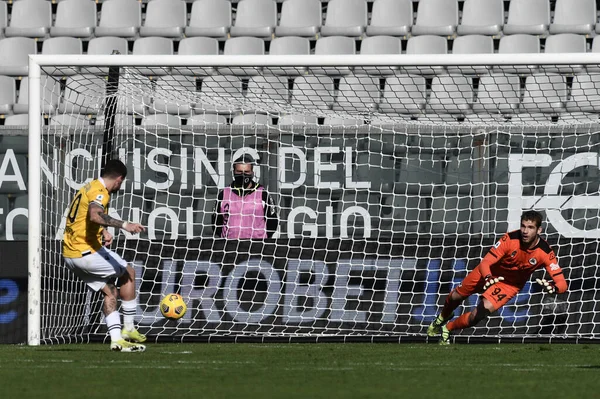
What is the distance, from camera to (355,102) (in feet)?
36.9

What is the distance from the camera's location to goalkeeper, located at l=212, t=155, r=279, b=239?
980 cm

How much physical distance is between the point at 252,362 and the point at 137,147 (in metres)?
3.79

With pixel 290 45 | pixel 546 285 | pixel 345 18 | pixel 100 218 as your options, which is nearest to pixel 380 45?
pixel 345 18

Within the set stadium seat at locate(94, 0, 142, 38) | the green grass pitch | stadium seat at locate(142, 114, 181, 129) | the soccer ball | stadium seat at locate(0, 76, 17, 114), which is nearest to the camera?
the green grass pitch

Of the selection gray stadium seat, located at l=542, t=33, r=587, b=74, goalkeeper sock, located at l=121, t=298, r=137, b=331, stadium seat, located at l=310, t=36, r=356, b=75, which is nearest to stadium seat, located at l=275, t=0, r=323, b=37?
stadium seat, located at l=310, t=36, r=356, b=75

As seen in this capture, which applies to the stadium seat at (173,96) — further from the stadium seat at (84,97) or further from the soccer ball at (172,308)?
the soccer ball at (172,308)

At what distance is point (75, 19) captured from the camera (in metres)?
13.5

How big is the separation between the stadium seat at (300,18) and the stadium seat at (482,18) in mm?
1702

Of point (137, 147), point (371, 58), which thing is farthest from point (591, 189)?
point (137, 147)

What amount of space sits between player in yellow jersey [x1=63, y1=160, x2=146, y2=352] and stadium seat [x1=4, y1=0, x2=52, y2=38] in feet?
20.0

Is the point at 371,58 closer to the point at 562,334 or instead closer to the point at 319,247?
the point at 319,247

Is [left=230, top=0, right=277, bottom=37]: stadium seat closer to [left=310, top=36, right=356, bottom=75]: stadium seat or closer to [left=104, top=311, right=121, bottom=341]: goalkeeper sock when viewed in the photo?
[left=310, top=36, right=356, bottom=75]: stadium seat

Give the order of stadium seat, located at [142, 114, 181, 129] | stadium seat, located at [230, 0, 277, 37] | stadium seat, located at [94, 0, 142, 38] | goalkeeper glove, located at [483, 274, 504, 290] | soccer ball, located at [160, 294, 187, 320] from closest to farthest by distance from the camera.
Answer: soccer ball, located at [160, 294, 187, 320] → goalkeeper glove, located at [483, 274, 504, 290] → stadium seat, located at [142, 114, 181, 129] → stadium seat, located at [230, 0, 277, 37] → stadium seat, located at [94, 0, 142, 38]

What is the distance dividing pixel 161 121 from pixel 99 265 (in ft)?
10.7
